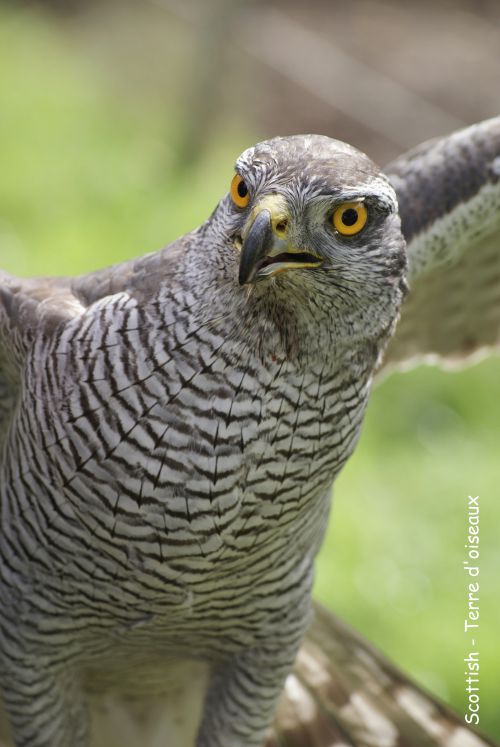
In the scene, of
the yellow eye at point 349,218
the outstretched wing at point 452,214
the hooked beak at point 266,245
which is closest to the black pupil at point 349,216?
the yellow eye at point 349,218

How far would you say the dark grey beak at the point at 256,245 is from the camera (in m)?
2.79

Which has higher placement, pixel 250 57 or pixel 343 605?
pixel 250 57

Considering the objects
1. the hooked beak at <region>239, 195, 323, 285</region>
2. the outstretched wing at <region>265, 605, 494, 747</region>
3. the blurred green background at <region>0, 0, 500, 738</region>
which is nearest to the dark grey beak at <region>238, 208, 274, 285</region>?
the hooked beak at <region>239, 195, 323, 285</region>

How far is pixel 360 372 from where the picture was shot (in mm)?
3189

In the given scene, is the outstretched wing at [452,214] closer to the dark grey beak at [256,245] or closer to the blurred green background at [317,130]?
the dark grey beak at [256,245]

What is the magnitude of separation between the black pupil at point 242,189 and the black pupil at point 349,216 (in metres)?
0.23

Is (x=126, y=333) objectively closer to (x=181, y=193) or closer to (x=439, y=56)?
(x=181, y=193)

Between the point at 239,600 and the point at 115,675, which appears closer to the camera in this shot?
the point at 239,600

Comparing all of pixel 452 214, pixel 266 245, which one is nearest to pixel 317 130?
pixel 452 214

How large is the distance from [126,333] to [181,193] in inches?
260

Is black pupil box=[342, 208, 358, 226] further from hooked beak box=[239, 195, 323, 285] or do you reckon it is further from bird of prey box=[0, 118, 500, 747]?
hooked beak box=[239, 195, 323, 285]

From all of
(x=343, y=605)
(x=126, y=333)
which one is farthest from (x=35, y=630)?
(x=343, y=605)

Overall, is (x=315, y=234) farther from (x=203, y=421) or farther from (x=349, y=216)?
(x=203, y=421)

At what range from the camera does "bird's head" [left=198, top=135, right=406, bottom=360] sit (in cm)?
285
